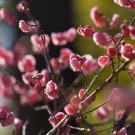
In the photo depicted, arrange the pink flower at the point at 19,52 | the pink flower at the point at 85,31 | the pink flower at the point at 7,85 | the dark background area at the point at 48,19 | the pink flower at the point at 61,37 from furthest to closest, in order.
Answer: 1. the dark background area at the point at 48,19
2. the pink flower at the point at 19,52
3. the pink flower at the point at 7,85
4. the pink flower at the point at 61,37
5. the pink flower at the point at 85,31

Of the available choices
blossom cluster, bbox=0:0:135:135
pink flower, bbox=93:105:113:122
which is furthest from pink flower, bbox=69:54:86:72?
pink flower, bbox=93:105:113:122

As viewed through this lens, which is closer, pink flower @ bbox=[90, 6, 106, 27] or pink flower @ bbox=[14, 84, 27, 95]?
pink flower @ bbox=[90, 6, 106, 27]

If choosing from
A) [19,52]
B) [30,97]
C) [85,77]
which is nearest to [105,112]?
[85,77]

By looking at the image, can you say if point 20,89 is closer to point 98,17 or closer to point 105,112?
point 105,112

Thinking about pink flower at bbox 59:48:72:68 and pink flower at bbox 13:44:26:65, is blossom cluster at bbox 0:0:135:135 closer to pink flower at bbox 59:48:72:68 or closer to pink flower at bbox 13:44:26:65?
pink flower at bbox 59:48:72:68

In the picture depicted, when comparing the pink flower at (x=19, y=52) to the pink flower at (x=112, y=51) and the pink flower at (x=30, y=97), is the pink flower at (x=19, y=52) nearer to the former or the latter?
the pink flower at (x=30, y=97)

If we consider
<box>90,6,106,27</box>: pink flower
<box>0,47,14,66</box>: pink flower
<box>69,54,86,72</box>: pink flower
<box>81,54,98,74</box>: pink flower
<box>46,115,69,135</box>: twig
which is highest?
<box>0,47,14,66</box>: pink flower

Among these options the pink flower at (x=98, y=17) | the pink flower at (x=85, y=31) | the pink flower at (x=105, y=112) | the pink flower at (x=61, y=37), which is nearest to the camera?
the pink flower at (x=85, y=31)

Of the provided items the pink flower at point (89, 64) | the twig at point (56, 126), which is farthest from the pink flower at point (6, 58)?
the twig at point (56, 126)

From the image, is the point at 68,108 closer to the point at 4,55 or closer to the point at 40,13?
the point at 4,55

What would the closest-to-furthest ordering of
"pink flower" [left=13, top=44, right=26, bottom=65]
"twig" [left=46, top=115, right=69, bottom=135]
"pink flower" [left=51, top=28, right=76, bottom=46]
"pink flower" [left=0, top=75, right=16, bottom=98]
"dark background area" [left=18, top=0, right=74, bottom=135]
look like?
"twig" [left=46, top=115, right=69, bottom=135] < "pink flower" [left=51, top=28, right=76, bottom=46] < "pink flower" [left=0, top=75, right=16, bottom=98] < "pink flower" [left=13, top=44, right=26, bottom=65] < "dark background area" [left=18, top=0, right=74, bottom=135]

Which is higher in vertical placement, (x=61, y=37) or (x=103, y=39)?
(x=61, y=37)
